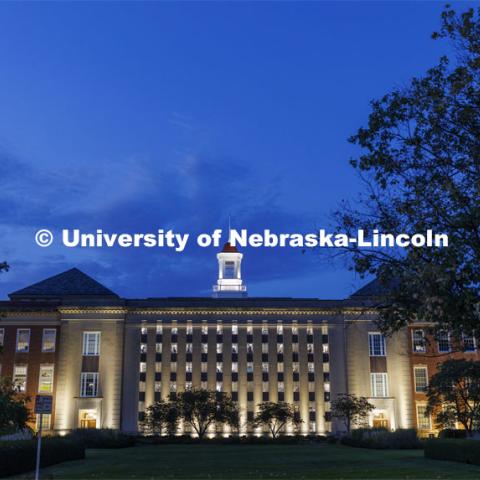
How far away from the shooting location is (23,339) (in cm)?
7888

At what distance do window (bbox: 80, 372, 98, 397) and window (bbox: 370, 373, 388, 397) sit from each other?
33.4m

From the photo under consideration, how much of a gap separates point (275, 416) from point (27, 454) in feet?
162

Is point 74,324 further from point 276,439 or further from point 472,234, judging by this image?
point 472,234

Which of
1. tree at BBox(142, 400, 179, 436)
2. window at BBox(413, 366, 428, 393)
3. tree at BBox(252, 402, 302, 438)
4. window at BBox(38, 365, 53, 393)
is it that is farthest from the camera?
window at BBox(413, 366, 428, 393)

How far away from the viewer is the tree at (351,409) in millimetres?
72188

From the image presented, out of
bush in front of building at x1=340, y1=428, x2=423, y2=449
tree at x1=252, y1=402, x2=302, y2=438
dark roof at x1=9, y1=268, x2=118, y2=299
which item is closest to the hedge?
bush in front of building at x1=340, y1=428, x2=423, y2=449

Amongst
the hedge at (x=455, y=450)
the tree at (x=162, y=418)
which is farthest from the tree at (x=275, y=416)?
the hedge at (x=455, y=450)

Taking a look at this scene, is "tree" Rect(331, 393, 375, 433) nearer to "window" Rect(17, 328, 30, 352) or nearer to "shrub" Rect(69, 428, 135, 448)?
"shrub" Rect(69, 428, 135, 448)

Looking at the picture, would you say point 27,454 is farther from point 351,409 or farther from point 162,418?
point 351,409

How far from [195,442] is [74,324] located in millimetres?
21373

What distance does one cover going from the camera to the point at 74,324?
7969cm

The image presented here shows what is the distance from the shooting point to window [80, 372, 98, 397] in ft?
253

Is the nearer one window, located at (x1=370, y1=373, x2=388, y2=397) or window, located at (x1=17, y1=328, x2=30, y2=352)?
window, located at (x1=370, y1=373, x2=388, y2=397)

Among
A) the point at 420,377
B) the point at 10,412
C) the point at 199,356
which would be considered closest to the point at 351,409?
the point at 420,377
